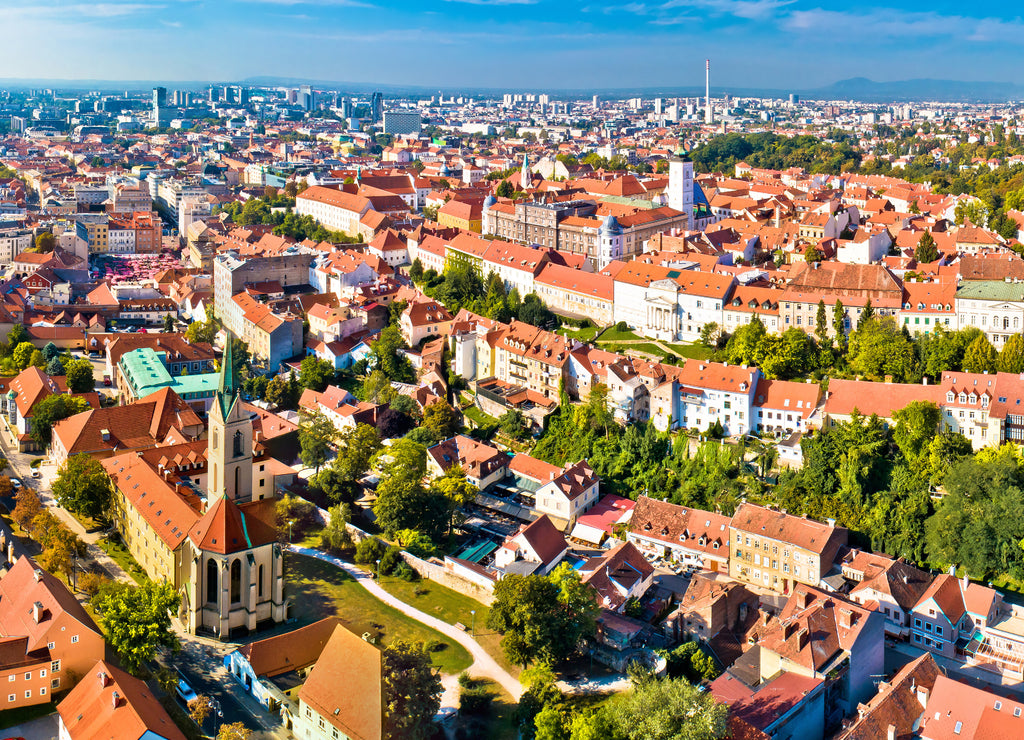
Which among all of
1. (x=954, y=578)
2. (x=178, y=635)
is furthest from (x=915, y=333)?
(x=178, y=635)

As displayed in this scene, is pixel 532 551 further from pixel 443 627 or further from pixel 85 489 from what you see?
pixel 85 489

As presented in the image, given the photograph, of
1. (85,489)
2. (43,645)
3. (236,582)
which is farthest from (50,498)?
(43,645)

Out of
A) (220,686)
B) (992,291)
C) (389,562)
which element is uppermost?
(992,291)

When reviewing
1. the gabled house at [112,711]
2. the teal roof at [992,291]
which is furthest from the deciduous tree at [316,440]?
the teal roof at [992,291]

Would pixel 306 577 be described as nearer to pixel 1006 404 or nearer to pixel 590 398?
pixel 590 398

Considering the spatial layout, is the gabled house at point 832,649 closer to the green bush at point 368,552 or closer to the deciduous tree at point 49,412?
the green bush at point 368,552

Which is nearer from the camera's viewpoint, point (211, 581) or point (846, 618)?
point (846, 618)
